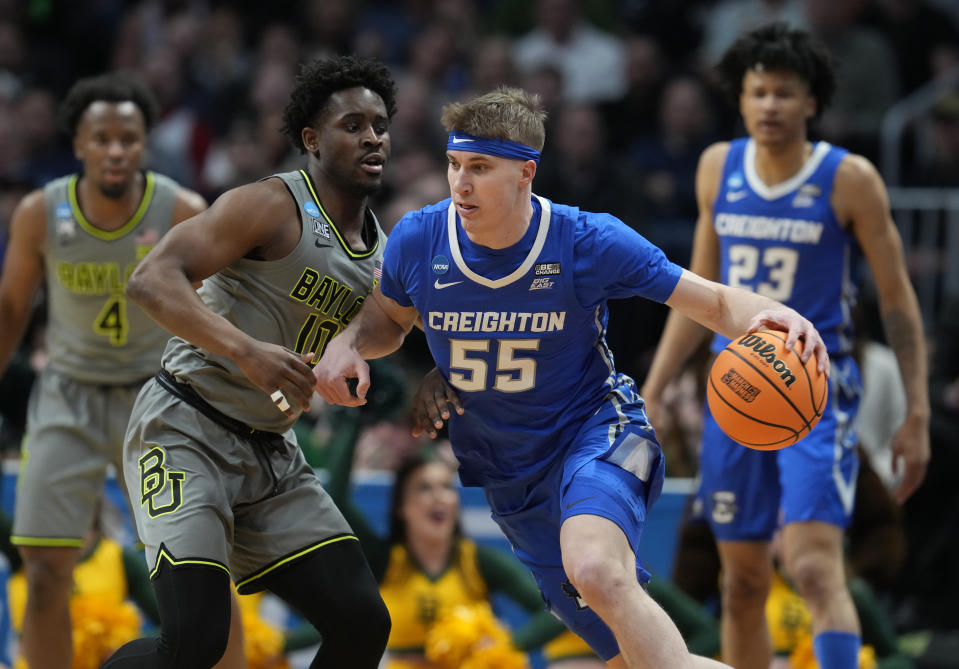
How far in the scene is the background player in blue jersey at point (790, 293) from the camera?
553 cm

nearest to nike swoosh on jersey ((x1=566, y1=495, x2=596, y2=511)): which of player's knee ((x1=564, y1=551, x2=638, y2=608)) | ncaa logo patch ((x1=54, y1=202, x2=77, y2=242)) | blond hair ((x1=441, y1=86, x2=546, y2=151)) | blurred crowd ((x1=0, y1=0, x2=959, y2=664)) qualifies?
player's knee ((x1=564, y1=551, x2=638, y2=608))

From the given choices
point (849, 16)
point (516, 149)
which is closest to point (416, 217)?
point (516, 149)

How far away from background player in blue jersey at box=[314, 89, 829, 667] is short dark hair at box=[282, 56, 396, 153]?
524mm

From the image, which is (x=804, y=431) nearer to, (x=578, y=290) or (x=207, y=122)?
(x=578, y=290)

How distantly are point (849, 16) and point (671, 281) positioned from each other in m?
7.00

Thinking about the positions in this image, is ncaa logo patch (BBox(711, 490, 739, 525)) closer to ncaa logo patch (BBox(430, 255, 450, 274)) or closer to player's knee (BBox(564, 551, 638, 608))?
player's knee (BBox(564, 551, 638, 608))

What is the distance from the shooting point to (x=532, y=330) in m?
4.48

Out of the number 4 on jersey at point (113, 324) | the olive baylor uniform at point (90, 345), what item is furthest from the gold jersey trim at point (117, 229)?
the number 4 on jersey at point (113, 324)

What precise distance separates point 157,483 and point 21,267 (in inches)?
77.3

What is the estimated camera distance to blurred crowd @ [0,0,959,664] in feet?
28.6

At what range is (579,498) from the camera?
4.28 metres

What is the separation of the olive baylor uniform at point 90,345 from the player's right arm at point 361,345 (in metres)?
1.66

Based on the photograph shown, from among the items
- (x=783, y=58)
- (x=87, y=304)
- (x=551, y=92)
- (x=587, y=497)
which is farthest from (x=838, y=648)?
(x=551, y=92)

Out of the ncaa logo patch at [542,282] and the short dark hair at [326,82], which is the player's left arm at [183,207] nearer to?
the short dark hair at [326,82]
